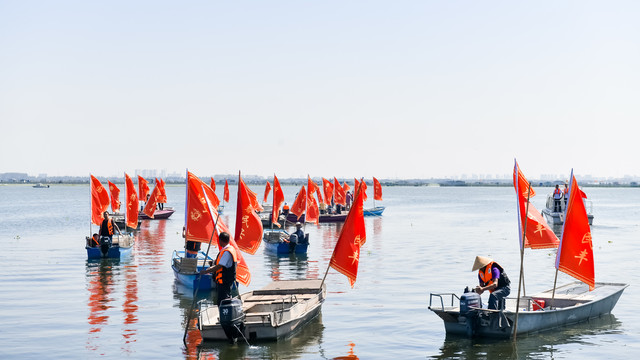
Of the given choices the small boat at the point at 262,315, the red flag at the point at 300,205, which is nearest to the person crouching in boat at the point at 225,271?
the small boat at the point at 262,315

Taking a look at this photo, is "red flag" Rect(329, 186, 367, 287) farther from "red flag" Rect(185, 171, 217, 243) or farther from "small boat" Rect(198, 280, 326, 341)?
"red flag" Rect(185, 171, 217, 243)

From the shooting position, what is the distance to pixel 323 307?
85.5ft

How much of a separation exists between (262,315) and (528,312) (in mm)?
7545

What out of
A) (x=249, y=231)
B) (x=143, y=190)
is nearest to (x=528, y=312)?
(x=249, y=231)

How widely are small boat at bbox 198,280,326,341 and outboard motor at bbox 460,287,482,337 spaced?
15.6 ft

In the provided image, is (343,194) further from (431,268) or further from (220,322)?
(220,322)

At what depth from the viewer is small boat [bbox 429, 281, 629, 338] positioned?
20.2 meters

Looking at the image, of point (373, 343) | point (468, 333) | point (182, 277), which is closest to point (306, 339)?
point (373, 343)

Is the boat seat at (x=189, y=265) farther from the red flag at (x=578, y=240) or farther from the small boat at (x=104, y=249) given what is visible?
the red flag at (x=578, y=240)

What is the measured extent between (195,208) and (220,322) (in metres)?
7.91

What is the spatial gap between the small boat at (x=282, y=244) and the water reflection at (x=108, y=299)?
28.4 feet

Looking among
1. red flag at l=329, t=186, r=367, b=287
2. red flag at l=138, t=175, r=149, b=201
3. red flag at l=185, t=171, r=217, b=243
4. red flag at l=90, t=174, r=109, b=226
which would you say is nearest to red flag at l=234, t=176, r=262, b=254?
red flag at l=185, t=171, r=217, b=243

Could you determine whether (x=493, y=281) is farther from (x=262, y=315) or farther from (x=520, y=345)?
(x=262, y=315)

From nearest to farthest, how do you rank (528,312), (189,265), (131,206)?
(528,312)
(189,265)
(131,206)
